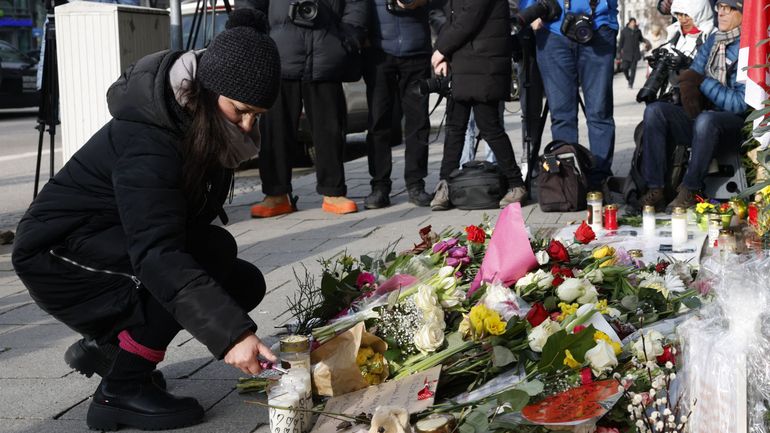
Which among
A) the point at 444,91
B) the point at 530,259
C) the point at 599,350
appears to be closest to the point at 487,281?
the point at 530,259

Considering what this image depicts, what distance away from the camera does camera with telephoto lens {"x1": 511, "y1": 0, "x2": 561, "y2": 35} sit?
7.35 metres

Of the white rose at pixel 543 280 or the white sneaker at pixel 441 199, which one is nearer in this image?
the white rose at pixel 543 280

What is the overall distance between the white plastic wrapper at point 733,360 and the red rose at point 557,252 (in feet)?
4.89

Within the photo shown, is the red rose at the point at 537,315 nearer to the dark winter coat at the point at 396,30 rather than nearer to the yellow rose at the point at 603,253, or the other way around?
the yellow rose at the point at 603,253

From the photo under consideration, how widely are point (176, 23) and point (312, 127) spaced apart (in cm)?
116

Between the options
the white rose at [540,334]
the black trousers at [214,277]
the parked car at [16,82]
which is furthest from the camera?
the parked car at [16,82]

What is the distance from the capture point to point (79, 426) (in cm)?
343

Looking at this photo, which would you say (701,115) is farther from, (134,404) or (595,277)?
(134,404)

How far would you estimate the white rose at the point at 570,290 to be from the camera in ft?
12.2

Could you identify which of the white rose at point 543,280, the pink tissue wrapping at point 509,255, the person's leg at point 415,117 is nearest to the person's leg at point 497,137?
the person's leg at point 415,117

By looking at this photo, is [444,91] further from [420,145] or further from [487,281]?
[487,281]

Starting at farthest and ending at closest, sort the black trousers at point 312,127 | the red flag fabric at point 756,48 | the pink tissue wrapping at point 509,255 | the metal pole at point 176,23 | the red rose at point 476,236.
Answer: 1. the black trousers at point 312,127
2. the metal pole at point 176,23
3. the red flag fabric at point 756,48
4. the red rose at point 476,236
5. the pink tissue wrapping at point 509,255

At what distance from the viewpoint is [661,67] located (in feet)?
24.2

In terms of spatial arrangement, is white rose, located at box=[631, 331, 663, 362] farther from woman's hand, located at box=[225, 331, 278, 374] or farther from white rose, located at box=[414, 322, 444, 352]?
woman's hand, located at box=[225, 331, 278, 374]
